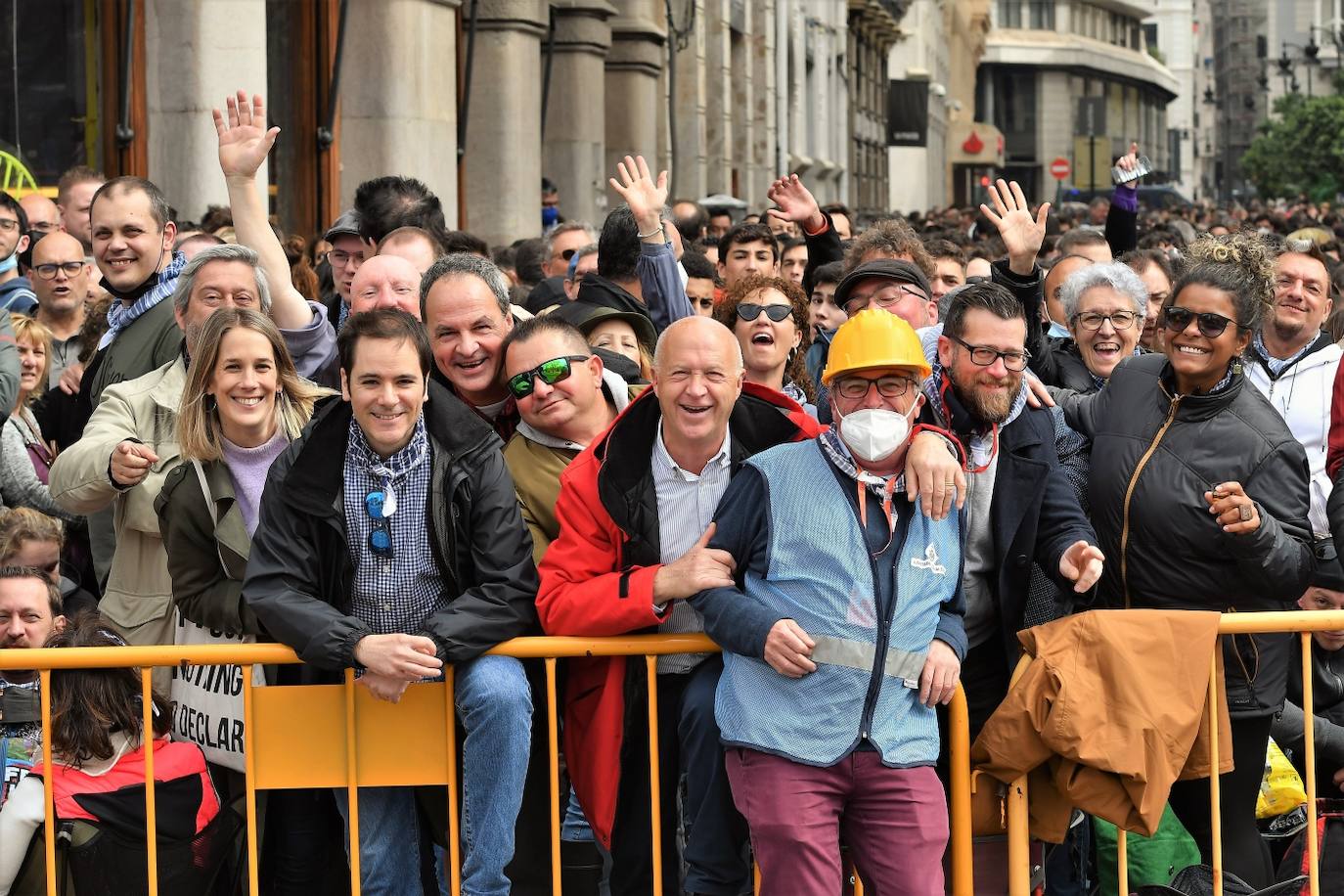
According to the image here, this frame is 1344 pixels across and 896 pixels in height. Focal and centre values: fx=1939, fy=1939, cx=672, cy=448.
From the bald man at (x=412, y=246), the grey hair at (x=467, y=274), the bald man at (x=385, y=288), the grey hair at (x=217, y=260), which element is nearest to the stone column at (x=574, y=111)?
the bald man at (x=412, y=246)

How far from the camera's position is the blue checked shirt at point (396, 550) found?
5258 mm

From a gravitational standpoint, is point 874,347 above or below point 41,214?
below

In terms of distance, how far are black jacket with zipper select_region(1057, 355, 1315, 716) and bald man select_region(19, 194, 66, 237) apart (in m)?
5.98

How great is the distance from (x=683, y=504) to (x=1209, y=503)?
1494 mm

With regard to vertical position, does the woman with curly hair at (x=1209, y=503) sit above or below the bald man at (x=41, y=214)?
below

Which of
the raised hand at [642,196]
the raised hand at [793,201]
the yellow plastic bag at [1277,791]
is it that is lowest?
the yellow plastic bag at [1277,791]

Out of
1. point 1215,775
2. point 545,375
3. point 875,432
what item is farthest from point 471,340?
point 1215,775

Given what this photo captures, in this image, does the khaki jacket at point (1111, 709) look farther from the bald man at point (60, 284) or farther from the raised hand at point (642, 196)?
the bald man at point (60, 284)

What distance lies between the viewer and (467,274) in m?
6.11

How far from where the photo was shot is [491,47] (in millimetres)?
18500

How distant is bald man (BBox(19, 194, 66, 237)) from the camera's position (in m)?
9.71

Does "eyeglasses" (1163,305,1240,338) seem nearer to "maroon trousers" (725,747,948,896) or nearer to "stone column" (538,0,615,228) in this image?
"maroon trousers" (725,747,948,896)

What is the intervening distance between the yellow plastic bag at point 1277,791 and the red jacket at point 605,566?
1.99 m

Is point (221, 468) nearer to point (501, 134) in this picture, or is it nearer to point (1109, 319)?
point (1109, 319)
